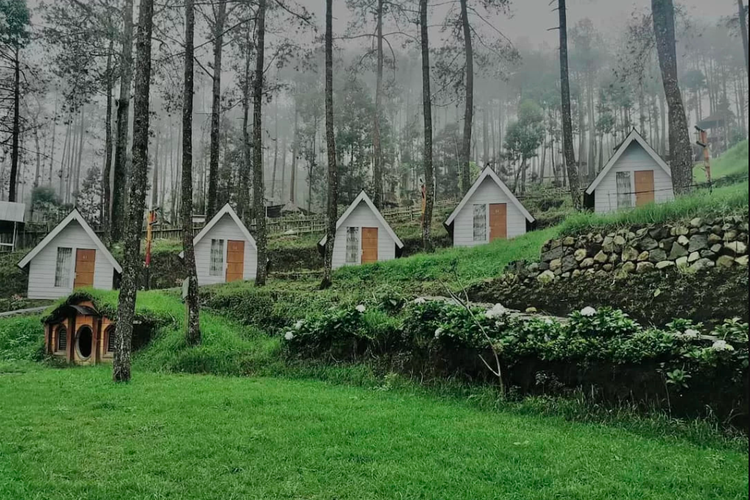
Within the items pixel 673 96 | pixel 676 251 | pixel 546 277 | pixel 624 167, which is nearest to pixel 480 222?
pixel 624 167

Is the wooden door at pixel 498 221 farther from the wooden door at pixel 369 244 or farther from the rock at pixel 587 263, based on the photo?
the rock at pixel 587 263

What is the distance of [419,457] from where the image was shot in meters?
2.53

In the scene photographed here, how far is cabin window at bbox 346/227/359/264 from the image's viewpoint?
12.0 meters

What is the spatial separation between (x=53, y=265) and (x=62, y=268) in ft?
0.68

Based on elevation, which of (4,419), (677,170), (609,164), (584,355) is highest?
(609,164)

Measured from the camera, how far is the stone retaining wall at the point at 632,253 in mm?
3464

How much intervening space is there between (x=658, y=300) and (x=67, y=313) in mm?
7649

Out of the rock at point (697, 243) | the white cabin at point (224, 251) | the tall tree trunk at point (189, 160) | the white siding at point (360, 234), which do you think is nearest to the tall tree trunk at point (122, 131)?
the tall tree trunk at point (189, 160)

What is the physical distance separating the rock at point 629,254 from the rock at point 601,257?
356mm

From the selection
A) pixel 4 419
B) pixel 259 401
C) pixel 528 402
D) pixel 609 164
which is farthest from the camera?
pixel 609 164

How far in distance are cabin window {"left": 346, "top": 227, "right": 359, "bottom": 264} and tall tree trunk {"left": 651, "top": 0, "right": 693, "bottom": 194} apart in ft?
23.9

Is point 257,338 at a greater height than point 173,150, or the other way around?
point 173,150

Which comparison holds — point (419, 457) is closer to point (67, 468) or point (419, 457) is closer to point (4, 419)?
point (67, 468)

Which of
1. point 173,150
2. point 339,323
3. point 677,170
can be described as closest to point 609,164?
point 677,170
